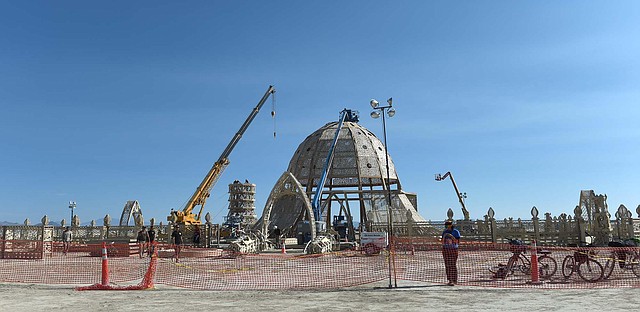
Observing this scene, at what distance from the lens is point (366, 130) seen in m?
53.4

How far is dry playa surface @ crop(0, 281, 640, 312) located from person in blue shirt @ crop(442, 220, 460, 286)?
633 mm

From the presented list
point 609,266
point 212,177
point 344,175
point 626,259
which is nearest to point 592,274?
point 609,266

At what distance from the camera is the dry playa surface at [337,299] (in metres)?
8.79

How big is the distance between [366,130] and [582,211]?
24345mm

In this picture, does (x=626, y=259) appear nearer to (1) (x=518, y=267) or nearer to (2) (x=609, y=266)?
(2) (x=609, y=266)

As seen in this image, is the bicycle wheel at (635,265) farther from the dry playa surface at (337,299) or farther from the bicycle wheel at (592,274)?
the dry playa surface at (337,299)

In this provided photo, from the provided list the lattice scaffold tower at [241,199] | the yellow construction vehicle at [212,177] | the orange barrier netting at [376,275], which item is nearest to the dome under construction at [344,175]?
the yellow construction vehicle at [212,177]

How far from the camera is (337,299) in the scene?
32.1ft

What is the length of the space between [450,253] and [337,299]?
13.2 feet

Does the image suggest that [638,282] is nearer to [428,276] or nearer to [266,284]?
[428,276]

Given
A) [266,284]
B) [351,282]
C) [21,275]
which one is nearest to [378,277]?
[351,282]

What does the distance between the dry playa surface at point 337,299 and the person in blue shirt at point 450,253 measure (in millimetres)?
633

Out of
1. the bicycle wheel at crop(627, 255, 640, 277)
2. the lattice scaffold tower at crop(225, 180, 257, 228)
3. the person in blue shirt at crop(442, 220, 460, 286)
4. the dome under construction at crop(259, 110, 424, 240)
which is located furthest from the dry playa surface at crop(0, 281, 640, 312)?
the lattice scaffold tower at crop(225, 180, 257, 228)

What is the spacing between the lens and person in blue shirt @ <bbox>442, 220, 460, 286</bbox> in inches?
473
